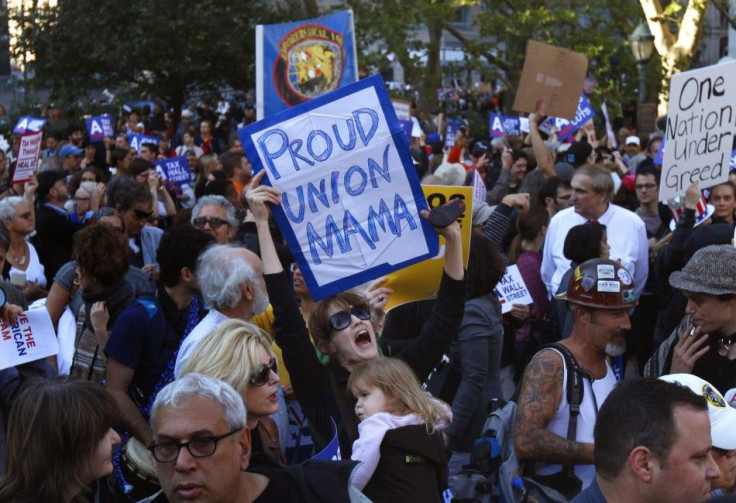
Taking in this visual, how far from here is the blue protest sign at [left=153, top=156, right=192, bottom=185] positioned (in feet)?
43.1

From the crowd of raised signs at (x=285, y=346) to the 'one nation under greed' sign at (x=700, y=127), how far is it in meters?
0.17

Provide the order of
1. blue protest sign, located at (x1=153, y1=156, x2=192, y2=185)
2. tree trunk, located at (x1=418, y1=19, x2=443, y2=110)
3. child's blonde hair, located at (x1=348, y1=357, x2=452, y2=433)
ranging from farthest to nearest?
tree trunk, located at (x1=418, y1=19, x2=443, y2=110) < blue protest sign, located at (x1=153, y1=156, x2=192, y2=185) < child's blonde hair, located at (x1=348, y1=357, x2=452, y2=433)

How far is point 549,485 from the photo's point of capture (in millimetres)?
4285

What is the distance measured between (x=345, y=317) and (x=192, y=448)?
4.74ft

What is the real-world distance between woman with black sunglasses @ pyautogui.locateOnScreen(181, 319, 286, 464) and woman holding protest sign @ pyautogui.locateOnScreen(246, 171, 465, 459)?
1.41 ft

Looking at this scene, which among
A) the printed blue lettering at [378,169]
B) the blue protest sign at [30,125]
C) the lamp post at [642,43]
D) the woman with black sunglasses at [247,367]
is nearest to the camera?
the woman with black sunglasses at [247,367]

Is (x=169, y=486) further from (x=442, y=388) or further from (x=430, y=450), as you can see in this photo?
(x=442, y=388)

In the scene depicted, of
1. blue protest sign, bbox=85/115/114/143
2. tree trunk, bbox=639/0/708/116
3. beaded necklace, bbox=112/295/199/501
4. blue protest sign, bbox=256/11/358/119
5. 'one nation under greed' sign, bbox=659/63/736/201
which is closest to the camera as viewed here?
beaded necklace, bbox=112/295/199/501

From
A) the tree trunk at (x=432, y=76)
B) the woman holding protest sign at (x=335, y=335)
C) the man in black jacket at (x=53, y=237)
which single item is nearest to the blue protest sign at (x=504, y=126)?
the tree trunk at (x=432, y=76)

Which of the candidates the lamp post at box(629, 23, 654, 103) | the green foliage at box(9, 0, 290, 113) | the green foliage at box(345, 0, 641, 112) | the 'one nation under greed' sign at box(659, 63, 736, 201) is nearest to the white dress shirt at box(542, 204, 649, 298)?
the 'one nation under greed' sign at box(659, 63, 736, 201)

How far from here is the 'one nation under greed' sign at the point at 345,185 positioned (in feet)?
15.9

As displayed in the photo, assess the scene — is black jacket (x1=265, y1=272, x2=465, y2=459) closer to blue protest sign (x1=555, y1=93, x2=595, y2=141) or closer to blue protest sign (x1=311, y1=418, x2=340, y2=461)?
blue protest sign (x1=311, y1=418, x2=340, y2=461)

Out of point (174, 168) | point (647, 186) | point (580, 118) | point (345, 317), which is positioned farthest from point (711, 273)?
point (580, 118)

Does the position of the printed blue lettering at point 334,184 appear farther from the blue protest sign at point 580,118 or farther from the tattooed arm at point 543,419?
the blue protest sign at point 580,118
